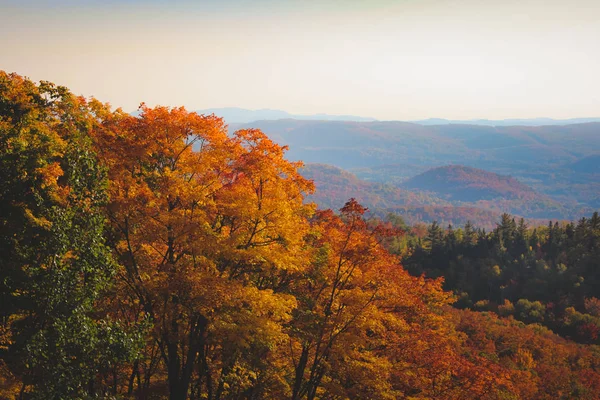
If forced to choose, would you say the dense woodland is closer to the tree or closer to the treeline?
the tree

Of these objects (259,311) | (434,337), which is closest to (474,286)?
(434,337)

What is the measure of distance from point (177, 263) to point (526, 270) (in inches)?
3615

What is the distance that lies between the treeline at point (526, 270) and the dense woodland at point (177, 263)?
61.1 m

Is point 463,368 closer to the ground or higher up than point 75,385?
closer to the ground

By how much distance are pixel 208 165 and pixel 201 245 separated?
2.60m

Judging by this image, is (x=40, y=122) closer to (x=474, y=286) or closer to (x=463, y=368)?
(x=463, y=368)

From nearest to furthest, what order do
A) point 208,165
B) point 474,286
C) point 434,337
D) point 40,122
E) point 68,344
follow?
point 68,344 → point 208,165 → point 40,122 → point 434,337 → point 474,286

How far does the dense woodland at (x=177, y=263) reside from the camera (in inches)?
429

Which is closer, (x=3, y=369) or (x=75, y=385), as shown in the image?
(x=75, y=385)

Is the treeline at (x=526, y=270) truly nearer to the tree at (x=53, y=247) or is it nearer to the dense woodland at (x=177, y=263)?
the dense woodland at (x=177, y=263)

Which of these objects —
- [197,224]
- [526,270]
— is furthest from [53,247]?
[526,270]

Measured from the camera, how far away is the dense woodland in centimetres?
1091

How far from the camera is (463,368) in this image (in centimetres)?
1712

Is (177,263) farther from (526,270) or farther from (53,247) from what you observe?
(526,270)
